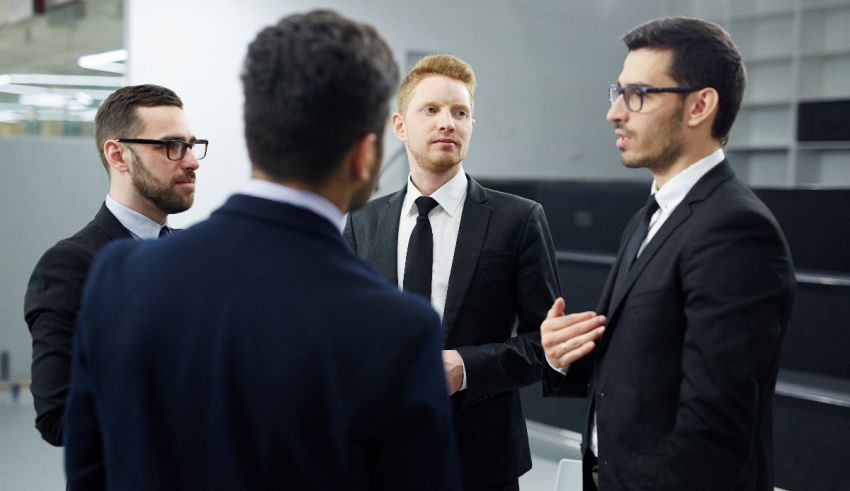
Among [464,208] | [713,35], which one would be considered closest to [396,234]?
[464,208]

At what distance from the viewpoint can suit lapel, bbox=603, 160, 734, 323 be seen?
1.32m

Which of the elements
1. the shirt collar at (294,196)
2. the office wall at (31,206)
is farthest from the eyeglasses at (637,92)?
the office wall at (31,206)

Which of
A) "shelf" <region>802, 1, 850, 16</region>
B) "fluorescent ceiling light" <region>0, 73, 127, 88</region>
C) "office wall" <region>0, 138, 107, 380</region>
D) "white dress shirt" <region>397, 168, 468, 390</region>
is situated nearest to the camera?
"white dress shirt" <region>397, 168, 468, 390</region>

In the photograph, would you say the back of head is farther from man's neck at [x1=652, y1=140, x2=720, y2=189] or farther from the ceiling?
the ceiling

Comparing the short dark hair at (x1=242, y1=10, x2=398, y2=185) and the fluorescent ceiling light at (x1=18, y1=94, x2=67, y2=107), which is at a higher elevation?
the fluorescent ceiling light at (x1=18, y1=94, x2=67, y2=107)

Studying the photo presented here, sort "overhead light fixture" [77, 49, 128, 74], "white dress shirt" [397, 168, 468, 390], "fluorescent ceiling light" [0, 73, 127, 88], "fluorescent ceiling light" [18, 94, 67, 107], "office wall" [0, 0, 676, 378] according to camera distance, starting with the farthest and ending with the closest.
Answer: "overhead light fixture" [77, 49, 128, 74]
"fluorescent ceiling light" [0, 73, 127, 88]
"fluorescent ceiling light" [18, 94, 67, 107]
"office wall" [0, 0, 676, 378]
"white dress shirt" [397, 168, 468, 390]

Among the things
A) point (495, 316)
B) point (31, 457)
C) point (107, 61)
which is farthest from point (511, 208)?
point (107, 61)

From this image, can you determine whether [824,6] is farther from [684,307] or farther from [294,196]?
[294,196]

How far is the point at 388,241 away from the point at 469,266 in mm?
230

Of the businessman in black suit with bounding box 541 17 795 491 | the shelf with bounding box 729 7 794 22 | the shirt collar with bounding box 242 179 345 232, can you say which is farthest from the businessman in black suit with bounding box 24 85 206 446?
the shelf with bounding box 729 7 794 22

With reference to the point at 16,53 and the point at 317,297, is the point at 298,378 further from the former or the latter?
the point at 16,53

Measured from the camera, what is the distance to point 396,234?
6.17 ft

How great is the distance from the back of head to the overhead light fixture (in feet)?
12.3

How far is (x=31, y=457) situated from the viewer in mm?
3545
